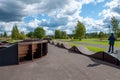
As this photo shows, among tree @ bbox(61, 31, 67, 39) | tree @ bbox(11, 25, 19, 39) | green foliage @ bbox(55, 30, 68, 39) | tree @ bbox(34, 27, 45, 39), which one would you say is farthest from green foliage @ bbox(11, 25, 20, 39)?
tree @ bbox(61, 31, 67, 39)

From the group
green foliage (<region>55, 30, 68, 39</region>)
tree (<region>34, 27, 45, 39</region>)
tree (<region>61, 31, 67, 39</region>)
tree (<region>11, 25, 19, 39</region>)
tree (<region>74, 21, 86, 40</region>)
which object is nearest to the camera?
tree (<region>74, 21, 86, 40</region>)

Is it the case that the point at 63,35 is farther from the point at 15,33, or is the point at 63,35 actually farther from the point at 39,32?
the point at 15,33

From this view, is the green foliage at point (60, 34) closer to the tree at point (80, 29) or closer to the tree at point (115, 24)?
the tree at point (80, 29)

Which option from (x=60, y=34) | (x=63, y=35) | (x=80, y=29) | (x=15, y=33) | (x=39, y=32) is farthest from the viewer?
(x=60, y=34)

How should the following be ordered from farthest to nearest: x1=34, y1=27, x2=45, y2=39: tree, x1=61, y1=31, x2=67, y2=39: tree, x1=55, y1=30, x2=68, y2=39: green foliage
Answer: x1=55, y1=30, x2=68, y2=39: green foliage
x1=61, y1=31, x2=67, y2=39: tree
x1=34, y1=27, x2=45, y2=39: tree

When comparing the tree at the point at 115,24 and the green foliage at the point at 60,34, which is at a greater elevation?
the tree at the point at 115,24

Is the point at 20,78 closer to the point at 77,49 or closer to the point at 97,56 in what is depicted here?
the point at 97,56

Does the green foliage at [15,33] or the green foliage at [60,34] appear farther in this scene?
the green foliage at [60,34]

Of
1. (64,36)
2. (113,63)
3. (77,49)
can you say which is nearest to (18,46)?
(113,63)

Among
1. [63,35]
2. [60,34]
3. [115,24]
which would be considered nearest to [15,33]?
[60,34]

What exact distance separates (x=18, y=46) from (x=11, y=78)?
12.6ft

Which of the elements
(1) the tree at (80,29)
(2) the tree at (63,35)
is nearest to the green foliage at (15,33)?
(1) the tree at (80,29)

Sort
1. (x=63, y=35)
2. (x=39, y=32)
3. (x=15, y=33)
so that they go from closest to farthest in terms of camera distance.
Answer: (x=15, y=33)
(x=39, y=32)
(x=63, y=35)

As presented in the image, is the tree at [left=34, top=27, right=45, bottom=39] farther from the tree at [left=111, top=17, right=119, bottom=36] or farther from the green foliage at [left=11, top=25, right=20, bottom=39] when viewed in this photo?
the tree at [left=111, top=17, right=119, bottom=36]
